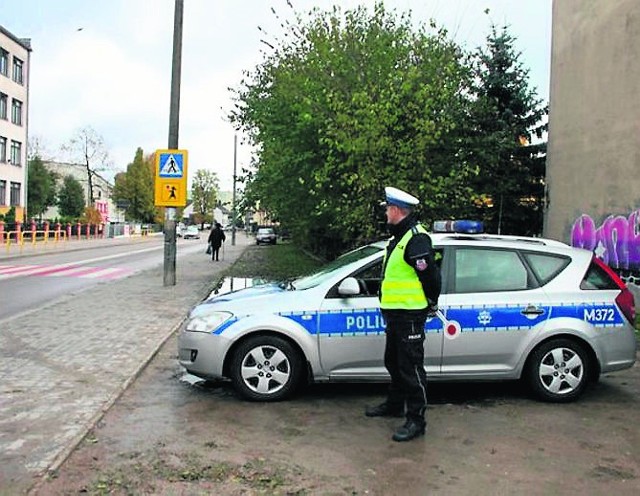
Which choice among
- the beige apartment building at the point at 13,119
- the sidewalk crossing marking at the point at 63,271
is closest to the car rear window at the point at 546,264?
the sidewalk crossing marking at the point at 63,271

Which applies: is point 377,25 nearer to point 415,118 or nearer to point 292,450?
point 415,118

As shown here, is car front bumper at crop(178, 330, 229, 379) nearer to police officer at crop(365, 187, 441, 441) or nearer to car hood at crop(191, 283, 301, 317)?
car hood at crop(191, 283, 301, 317)

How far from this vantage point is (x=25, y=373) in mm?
7055

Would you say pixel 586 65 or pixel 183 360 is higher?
pixel 586 65

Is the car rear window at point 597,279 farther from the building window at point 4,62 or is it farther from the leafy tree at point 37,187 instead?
the leafy tree at point 37,187

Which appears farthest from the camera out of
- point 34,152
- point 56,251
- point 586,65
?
point 34,152

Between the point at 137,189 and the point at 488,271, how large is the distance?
295 feet

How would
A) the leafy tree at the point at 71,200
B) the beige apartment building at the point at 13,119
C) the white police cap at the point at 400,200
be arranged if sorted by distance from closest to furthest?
the white police cap at the point at 400,200, the beige apartment building at the point at 13,119, the leafy tree at the point at 71,200

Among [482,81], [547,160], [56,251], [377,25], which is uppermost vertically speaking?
[377,25]

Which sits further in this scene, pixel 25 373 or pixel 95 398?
pixel 25 373

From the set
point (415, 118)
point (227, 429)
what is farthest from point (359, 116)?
point (227, 429)

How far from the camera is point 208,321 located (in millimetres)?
6168

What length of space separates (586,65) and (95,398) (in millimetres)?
12943

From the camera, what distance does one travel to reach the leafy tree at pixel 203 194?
432 feet
